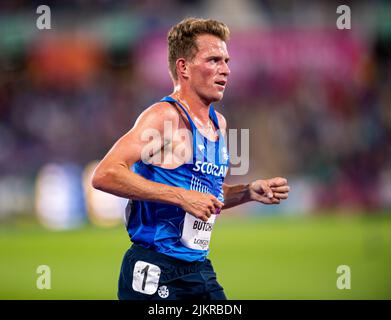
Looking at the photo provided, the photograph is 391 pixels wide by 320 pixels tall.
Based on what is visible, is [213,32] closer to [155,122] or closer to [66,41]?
[155,122]

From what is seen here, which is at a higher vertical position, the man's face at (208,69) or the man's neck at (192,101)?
the man's face at (208,69)

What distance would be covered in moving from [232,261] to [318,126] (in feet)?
34.4

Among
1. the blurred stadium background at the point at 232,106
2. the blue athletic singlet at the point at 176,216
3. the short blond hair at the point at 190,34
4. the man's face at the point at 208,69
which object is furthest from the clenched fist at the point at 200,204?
the blurred stadium background at the point at 232,106

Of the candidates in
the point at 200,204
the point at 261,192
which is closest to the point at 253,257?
the point at 261,192

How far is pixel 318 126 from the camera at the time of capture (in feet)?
79.8

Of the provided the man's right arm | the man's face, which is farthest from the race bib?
the man's face

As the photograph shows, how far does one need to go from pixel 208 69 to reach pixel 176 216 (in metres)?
1.18

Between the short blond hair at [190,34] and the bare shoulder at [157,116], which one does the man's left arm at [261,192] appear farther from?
the short blond hair at [190,34]

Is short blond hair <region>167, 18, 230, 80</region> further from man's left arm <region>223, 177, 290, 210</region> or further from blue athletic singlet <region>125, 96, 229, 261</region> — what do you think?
man's left arm <region>223, 177, 290, 210</region>

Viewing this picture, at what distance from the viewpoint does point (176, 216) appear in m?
5.54

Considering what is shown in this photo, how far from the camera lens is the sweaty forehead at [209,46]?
579 centimetres

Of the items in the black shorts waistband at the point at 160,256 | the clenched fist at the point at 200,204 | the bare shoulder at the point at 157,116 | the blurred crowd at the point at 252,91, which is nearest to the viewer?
the clenched fist at the point at 200,204

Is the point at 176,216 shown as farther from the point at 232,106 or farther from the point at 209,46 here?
the point at 232,106

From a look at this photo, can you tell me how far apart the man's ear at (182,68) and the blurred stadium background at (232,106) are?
489 inches
